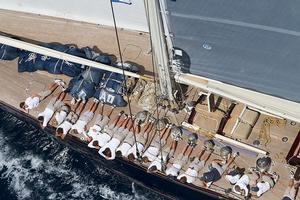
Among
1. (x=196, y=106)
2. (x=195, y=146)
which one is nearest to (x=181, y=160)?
(x=195, y=146)

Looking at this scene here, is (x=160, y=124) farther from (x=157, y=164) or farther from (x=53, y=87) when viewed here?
(x=53, y=87)

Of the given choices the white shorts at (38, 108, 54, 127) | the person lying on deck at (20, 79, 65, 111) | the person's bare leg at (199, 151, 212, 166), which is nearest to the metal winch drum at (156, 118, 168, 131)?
the person's bare leg at (199, 151, 212, 166)

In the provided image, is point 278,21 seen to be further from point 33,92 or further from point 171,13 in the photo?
point 33,92

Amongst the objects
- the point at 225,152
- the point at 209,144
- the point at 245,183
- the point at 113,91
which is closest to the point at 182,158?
the point at 209,144

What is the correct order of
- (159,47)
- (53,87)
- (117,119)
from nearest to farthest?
(159,47)
(117,119)
(53,87)

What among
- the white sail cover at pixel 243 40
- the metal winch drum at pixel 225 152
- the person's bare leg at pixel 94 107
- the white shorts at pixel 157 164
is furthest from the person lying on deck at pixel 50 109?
the metal winch drum at pixel 225 152

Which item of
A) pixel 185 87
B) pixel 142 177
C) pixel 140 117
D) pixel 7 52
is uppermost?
pixel 185 87

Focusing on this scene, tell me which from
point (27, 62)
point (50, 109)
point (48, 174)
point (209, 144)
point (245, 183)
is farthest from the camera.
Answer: point (48, 174)
